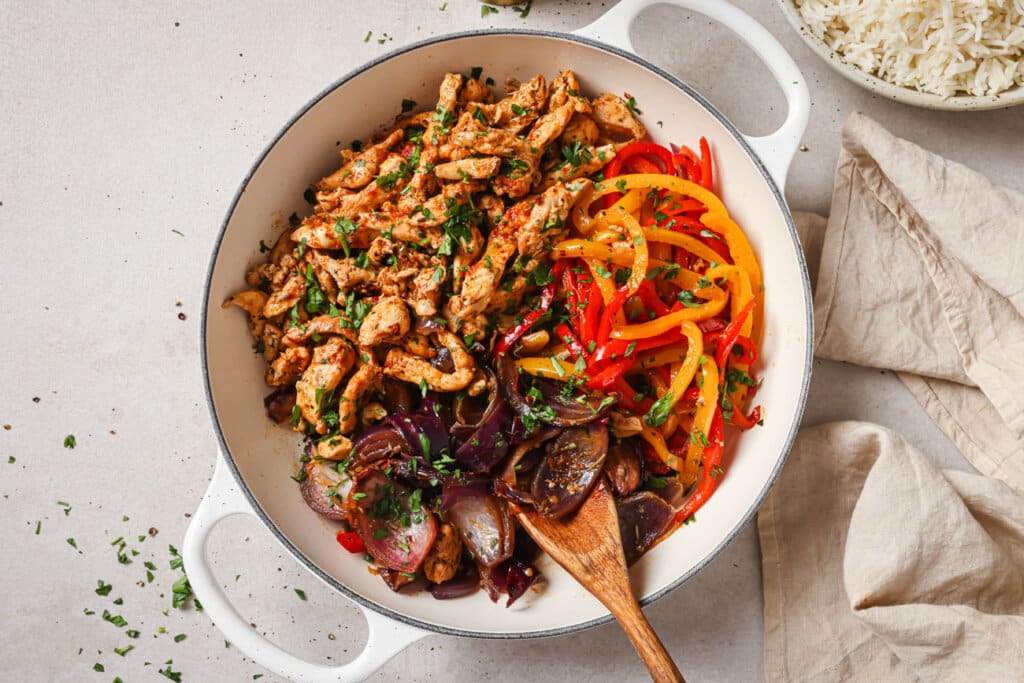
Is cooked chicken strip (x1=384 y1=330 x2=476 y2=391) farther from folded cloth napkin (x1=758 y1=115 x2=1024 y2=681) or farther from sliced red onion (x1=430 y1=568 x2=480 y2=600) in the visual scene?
folded cloth napkin (x1=758 y1=115 x2=1024 y2=681)

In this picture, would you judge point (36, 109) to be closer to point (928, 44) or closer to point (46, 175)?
point (46, 175)

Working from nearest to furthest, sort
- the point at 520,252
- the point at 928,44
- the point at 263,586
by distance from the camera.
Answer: the point at 520,252, the point at 928,44, the point at 263,586

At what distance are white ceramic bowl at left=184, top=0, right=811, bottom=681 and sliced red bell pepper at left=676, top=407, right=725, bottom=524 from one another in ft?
0.13

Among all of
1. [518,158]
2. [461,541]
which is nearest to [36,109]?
[518,158]

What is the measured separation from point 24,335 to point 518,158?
1.94 m

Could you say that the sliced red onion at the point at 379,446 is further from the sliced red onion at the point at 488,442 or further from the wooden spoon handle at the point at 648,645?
the wooden spoon handle at the point at 648,645

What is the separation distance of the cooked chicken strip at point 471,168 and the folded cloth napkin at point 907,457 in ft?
3.97

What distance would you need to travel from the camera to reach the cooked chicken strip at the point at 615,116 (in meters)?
2.51

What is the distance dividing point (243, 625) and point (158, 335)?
1.11 metres

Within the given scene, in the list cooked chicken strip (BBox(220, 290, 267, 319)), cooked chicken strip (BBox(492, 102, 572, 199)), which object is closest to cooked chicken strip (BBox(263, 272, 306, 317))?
cooked chicken strip (BBox(220, 290, 267, 319))

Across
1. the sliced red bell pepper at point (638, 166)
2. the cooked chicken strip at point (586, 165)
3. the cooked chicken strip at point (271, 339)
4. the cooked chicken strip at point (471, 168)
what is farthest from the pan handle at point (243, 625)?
the sliced red bell pepper at point (638, 166)

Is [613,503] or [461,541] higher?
[613,503]

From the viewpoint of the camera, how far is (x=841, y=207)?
2.75 metres

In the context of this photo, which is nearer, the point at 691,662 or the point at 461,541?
the point at 461,541
